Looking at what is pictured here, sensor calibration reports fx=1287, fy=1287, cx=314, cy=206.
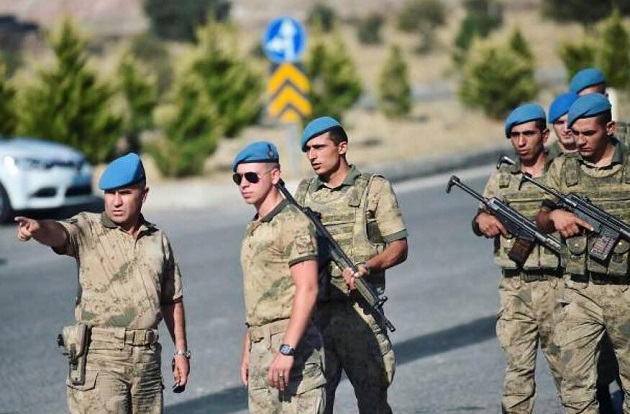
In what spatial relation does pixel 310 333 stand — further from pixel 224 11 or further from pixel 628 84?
pixel 224 11

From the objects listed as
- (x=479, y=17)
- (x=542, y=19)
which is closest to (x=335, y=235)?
(x=479, y=17)

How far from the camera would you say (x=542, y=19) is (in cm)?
6500

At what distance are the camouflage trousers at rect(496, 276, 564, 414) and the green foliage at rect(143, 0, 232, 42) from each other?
61019 mm

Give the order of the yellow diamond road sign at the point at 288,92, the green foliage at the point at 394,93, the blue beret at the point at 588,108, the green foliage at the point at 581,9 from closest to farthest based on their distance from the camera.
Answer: the blue beret at the point at 588,108
the yellow diamond road sign at the point at 288,92
the green foliage at the point at 394,93
the green foliage at the point at 581,9

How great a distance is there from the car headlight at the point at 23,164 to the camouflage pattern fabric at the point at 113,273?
10.7 m

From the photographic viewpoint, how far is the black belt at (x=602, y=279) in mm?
6137

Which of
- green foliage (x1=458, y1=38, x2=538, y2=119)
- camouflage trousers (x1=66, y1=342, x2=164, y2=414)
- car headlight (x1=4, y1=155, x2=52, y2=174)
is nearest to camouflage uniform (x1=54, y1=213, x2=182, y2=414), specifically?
camouflage trousers (x1=66, y1=342, x2=164, y2=414)

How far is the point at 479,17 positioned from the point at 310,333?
5375cm

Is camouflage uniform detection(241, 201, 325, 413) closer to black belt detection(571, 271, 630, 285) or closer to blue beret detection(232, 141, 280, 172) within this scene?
blue beret detection(232, 141, 280, 172)

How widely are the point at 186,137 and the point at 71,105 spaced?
2.18m

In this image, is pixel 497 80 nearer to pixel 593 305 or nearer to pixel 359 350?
pixel 593 305

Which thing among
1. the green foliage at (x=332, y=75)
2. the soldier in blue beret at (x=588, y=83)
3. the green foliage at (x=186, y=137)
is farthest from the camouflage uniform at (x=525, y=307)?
the green foliage at (x=332, y=75)

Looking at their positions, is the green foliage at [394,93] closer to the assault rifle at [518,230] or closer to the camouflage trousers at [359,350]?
the assault rifle at [518,230]

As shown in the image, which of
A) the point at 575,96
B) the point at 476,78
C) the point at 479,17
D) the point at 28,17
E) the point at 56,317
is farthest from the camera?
the point at 28,17
